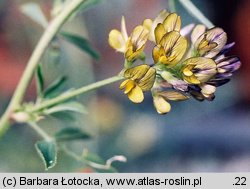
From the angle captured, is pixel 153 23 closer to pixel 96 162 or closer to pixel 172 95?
pixel 172 95

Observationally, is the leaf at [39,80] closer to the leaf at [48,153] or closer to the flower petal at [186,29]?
the leaf at [48,153]

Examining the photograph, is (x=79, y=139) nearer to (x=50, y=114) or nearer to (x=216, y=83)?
(x=50, y=114)

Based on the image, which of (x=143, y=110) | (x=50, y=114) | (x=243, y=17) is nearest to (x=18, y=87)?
(x=50, y=114)

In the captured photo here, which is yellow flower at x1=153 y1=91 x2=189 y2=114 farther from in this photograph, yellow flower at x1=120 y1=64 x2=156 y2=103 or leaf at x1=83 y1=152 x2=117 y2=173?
leaf at x1=83 y1=152 x2=117 y2=173

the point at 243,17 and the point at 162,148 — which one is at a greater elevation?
the point at 243,17

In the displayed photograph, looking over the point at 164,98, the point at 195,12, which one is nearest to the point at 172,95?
the point at 164,98

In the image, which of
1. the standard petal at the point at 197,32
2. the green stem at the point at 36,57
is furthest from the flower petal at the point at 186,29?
the green stem at the point at 36,57
